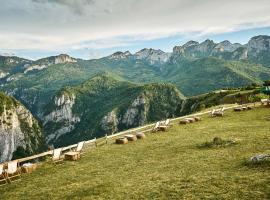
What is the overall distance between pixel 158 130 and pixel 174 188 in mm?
27418

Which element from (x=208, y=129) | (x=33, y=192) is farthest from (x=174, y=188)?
(x=208, y=129)

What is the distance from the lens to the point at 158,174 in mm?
23031

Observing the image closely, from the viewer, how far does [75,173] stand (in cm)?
2602

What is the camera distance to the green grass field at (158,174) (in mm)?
18822

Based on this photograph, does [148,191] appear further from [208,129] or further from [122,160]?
[208,129]

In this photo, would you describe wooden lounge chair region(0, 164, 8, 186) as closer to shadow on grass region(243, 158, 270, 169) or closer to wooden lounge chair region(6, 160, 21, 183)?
wooden lounge chair region(6, 160, 21, 183)

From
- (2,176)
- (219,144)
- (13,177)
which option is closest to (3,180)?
(2,176)

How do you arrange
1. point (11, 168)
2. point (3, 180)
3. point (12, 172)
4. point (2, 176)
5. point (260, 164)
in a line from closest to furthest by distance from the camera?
point (260, 164), point (3, 180), point (11, 168), point (12, 172), point (2, 176)

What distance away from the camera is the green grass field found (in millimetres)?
18822

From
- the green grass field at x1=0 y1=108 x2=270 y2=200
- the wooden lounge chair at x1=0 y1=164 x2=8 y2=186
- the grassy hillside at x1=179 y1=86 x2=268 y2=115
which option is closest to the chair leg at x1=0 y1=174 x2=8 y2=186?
the wooden lounge chair at x1=0 y1=164 x2=8 y2=186

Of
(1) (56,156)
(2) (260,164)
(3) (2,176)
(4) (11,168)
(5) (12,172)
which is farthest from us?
(1) (56,156)

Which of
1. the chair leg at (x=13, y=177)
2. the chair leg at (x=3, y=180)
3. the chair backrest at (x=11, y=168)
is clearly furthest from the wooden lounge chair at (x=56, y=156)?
the chair leg at (x=3, y=180)

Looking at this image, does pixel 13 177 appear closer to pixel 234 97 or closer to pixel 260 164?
pixel 260 164

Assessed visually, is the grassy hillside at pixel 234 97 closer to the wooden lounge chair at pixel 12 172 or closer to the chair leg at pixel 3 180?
the wooden lounge chair at pixel 12 172
